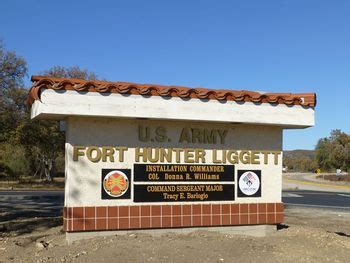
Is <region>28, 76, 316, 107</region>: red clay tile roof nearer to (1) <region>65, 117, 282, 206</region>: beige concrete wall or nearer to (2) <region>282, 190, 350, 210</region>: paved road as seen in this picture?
(1) <region>65, 117, 282, 206</region>: beige concrete wall

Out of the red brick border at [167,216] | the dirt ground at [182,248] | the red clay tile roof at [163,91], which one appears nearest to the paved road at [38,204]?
the dirt ground at [182,248]

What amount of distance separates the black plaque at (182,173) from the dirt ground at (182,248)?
3.49 ft

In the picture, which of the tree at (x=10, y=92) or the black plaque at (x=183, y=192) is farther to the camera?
the tree at (x=10, y=92)

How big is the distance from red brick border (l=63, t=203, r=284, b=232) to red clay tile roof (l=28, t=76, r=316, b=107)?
214 centimetres

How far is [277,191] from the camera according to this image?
11.1 meters

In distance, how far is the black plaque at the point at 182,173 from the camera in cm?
1005

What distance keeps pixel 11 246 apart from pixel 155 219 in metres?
2.67

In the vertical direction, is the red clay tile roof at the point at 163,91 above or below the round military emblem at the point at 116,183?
above

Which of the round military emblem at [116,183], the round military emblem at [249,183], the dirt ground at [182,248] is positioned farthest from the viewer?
the round military emblem at [249,183]

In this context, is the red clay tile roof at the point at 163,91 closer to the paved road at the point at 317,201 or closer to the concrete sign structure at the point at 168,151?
the concrete sign structure at the point at 168,151

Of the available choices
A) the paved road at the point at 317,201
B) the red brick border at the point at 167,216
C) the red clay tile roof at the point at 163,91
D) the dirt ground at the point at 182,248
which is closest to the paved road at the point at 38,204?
the paved road at the point at 317,201

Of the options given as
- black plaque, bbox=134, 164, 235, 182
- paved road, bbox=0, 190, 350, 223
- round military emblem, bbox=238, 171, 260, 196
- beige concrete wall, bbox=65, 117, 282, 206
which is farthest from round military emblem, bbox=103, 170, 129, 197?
paved road, bbox=0, 190, 350, 223

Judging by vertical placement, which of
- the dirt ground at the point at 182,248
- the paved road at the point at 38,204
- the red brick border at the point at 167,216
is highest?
the red brick border at the point at 167,216

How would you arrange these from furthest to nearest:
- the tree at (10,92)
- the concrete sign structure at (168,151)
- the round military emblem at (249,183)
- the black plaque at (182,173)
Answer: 1. the tree at (10,92)
2. the round military emblem at (249,183)
3. the black plaque at (182,173)
4. the concrete sign structure at (168,151)
